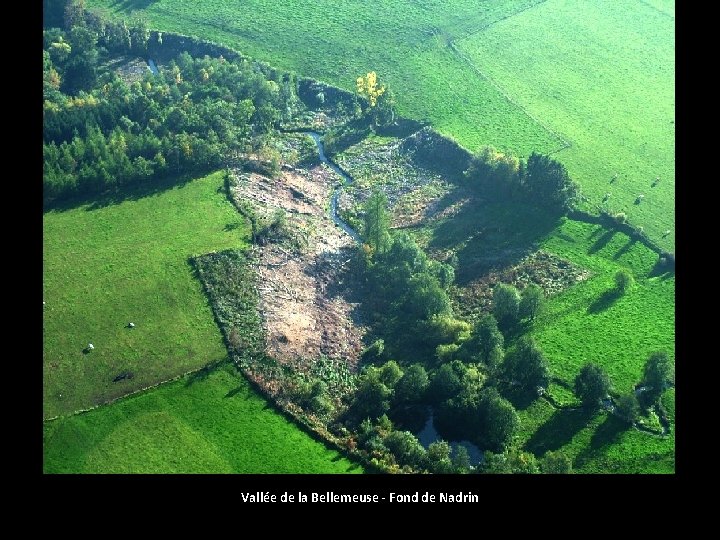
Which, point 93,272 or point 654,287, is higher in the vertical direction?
point 654,287

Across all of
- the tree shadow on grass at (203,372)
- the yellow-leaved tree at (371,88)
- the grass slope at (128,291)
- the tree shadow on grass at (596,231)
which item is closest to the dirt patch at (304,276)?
the grass slope at (128,291)

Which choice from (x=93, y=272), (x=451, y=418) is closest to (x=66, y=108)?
(x=93, y=272)

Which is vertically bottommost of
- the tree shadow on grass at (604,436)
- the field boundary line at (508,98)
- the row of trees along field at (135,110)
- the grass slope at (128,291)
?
the grass slope at (128,291)

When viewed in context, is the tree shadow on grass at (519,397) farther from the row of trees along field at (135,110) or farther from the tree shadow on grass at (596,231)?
the row of trees along field at (135,110)

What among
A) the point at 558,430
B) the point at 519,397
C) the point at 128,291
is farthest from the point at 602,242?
the point at 128,291

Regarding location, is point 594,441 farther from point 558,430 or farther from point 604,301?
point 604,301

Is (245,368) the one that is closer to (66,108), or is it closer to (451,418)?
(451,418)
